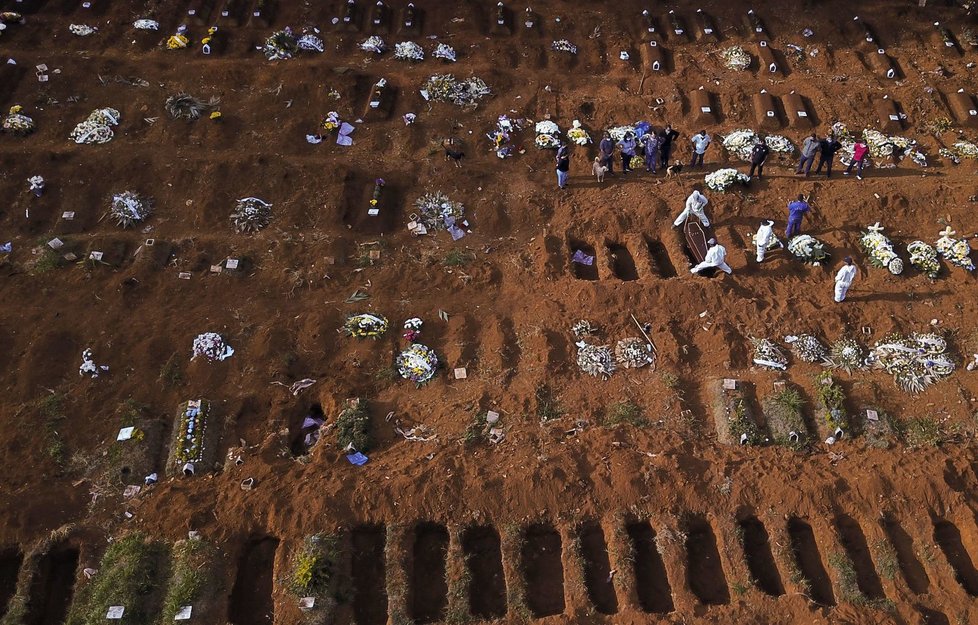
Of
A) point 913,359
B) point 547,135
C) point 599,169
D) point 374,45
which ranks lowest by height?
A: point 913,359

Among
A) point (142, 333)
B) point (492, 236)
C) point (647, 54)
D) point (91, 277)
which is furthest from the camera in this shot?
point (647, 54)

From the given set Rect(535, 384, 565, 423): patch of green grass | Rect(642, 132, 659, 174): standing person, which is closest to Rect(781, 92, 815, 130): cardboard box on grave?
Rect(642, 132, 659, 174): standing person

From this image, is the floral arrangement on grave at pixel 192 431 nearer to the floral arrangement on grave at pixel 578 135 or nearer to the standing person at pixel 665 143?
the floral arrangement on grave at pixel 578 135

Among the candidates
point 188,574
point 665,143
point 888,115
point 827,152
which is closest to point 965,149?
point 888,115

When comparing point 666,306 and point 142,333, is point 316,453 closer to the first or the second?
point 142,333

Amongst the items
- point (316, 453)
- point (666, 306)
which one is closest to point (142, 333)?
point (316, 453)

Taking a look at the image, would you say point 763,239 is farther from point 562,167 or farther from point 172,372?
point 172,372

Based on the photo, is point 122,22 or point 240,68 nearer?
point 240,68
